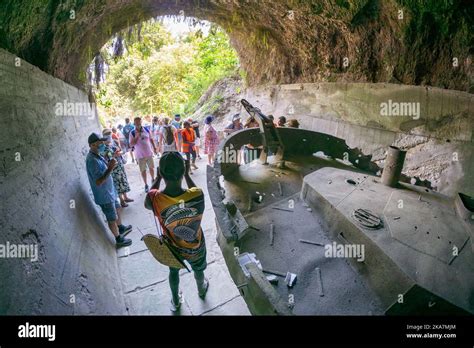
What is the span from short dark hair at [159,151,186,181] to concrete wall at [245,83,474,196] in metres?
6.02

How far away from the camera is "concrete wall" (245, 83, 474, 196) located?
18.8 ft

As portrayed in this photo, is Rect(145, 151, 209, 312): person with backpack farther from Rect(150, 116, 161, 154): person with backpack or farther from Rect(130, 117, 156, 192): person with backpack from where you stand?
Rect(150, 116, 161, 154): person with backpack

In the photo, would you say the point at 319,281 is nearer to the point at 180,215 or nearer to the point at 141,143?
the point at 180,215

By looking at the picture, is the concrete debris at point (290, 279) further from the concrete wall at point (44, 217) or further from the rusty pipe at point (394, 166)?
the rusty pipe at point (394, 166)

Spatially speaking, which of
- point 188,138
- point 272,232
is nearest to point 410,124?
point 272,232

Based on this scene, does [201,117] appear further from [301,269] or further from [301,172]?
[301,269]

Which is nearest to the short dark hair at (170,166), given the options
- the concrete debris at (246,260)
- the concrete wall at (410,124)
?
the concrete debris at (246,260)

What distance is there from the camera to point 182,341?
6.25 ft

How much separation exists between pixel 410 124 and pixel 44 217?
802cm

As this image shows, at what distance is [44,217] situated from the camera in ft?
8.71

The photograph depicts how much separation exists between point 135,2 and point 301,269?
773cm

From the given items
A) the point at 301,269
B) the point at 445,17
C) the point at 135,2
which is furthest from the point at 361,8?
the point at 301,269

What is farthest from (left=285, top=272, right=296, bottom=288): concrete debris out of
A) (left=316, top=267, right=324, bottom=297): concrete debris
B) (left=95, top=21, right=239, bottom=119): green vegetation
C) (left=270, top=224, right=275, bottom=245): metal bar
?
(left=95, top=21, right=239, bottom=119): green vegetation

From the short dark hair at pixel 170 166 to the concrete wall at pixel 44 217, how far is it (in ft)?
4.21
